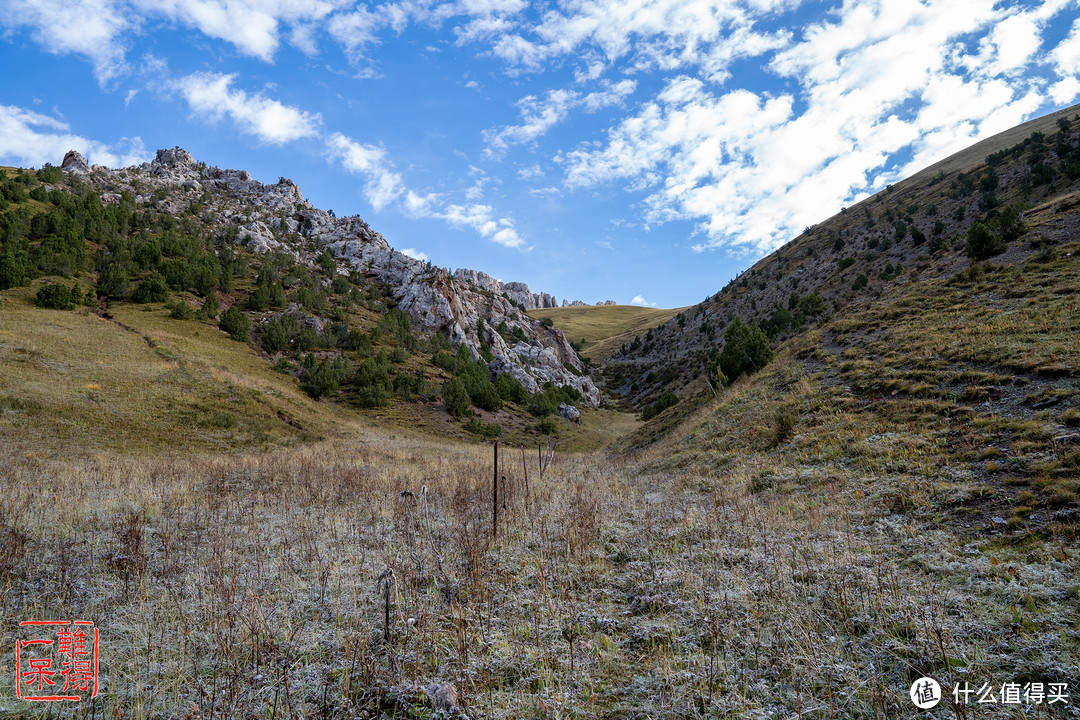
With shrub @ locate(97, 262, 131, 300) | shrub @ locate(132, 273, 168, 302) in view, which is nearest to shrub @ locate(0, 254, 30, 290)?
shrub @ locate(97, 262, 131, 300)

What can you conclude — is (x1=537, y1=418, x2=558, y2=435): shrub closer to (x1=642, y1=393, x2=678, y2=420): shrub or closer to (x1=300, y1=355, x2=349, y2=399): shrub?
(x1=642, y1=393, x2=678, y2=420): shrub

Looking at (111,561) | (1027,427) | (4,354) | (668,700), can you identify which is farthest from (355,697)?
(4,354)

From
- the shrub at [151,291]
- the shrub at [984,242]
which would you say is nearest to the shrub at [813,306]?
the shrub at [984,242]

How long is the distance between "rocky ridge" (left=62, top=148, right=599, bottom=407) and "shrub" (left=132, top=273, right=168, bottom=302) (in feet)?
111

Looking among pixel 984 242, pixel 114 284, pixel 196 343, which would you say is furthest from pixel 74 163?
pixel 984 242

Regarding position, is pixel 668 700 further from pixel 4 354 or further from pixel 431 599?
pixel 4 354

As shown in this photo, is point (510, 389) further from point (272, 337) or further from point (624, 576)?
point (624, 576)

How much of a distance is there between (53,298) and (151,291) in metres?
10.00

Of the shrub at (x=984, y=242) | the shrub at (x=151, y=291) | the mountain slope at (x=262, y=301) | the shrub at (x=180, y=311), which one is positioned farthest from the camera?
the shrub at (x=151, y=291)

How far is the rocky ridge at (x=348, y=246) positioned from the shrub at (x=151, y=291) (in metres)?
33.9

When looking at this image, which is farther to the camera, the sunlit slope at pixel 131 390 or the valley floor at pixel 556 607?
the sunlit slope at pixel 131 390

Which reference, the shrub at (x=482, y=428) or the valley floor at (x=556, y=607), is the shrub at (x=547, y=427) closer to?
the shrub at (x=482, y=428)

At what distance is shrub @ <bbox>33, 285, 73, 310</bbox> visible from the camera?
4325 cm

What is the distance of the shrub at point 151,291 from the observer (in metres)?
52.3
